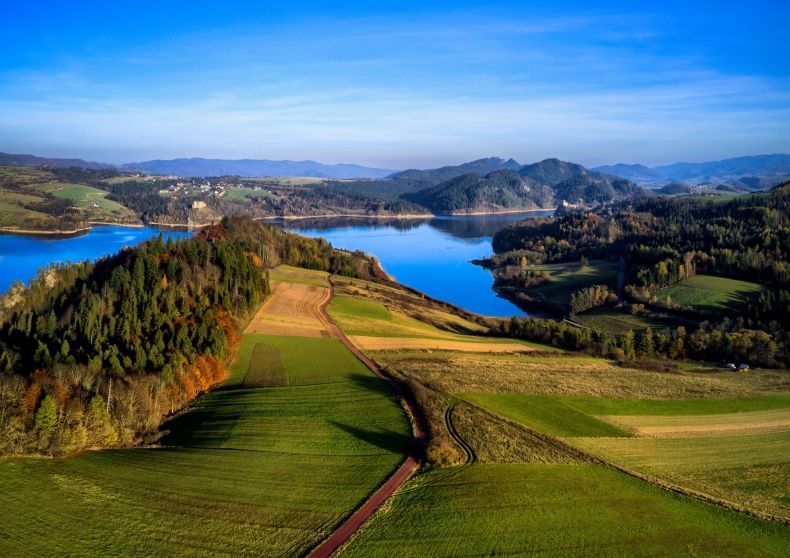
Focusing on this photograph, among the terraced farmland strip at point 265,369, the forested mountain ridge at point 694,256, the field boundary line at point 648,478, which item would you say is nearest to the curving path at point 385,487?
the field boundary line at point 648,478

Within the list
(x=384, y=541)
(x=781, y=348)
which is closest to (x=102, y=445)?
(x=384, y=541)

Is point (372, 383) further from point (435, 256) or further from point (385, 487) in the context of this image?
point (435, 256)

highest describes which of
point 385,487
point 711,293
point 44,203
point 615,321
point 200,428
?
point 44,203

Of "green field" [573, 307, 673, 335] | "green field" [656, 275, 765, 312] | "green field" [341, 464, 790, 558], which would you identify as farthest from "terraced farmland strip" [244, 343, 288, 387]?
"green field" [656, 275, 765, 312]

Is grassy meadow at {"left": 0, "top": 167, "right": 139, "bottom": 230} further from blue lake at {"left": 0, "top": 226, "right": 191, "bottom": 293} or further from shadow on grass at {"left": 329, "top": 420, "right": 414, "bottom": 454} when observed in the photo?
shadow on grass at {"left": 329, "top": 420, "right": 414, "bottom": 454}

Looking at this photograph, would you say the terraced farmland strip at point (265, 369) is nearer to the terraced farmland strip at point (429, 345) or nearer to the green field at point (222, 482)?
the green field at point (222, 482)

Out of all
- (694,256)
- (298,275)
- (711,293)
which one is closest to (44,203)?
(298,275)

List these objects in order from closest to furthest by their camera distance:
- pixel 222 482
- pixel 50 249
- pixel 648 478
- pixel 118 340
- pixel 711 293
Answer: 1. pixel 222 482
2. pixel 648 478
3. pixel 118 340
4. pixel 711 293
5. pixel 50 249
